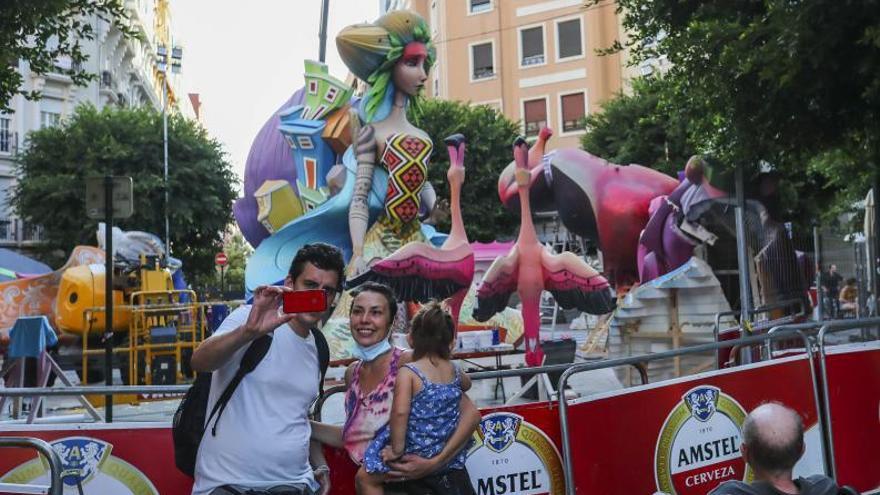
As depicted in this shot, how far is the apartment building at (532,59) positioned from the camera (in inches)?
1550

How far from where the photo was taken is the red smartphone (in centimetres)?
257

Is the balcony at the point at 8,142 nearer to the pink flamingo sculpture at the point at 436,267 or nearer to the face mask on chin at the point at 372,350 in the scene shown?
the pink flamingo sculpture at the point at 436,267

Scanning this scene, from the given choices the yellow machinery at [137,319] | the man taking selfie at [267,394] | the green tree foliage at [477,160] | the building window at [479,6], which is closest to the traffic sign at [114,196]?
the yellow machinery at [137,319]

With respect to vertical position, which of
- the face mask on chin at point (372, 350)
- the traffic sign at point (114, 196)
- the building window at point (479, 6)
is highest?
the building window at point (479, 6)

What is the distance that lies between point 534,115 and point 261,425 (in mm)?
38799

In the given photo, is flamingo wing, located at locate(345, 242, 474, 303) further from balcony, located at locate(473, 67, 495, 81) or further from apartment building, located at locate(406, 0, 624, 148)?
balcony, located at locate(473, 67, 495, 81)

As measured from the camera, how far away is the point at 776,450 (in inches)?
99.8

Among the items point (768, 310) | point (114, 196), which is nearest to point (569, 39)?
point (768, 310)

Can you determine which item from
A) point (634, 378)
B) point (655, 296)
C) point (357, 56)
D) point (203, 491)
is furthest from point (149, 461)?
point (357, 56)

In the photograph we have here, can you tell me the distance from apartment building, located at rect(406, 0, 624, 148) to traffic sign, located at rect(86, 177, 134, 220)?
31.5 metres

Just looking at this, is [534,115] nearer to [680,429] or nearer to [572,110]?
[572,110]

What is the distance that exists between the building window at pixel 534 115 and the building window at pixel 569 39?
7.97 feet

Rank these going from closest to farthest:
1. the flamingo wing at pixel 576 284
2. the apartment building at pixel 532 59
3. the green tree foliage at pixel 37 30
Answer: the green tree foliage at pixel 37 30 < the flamingo wing at pixel 576 284 < the apartment building at pixel 532 59

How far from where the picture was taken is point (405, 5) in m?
54.1
